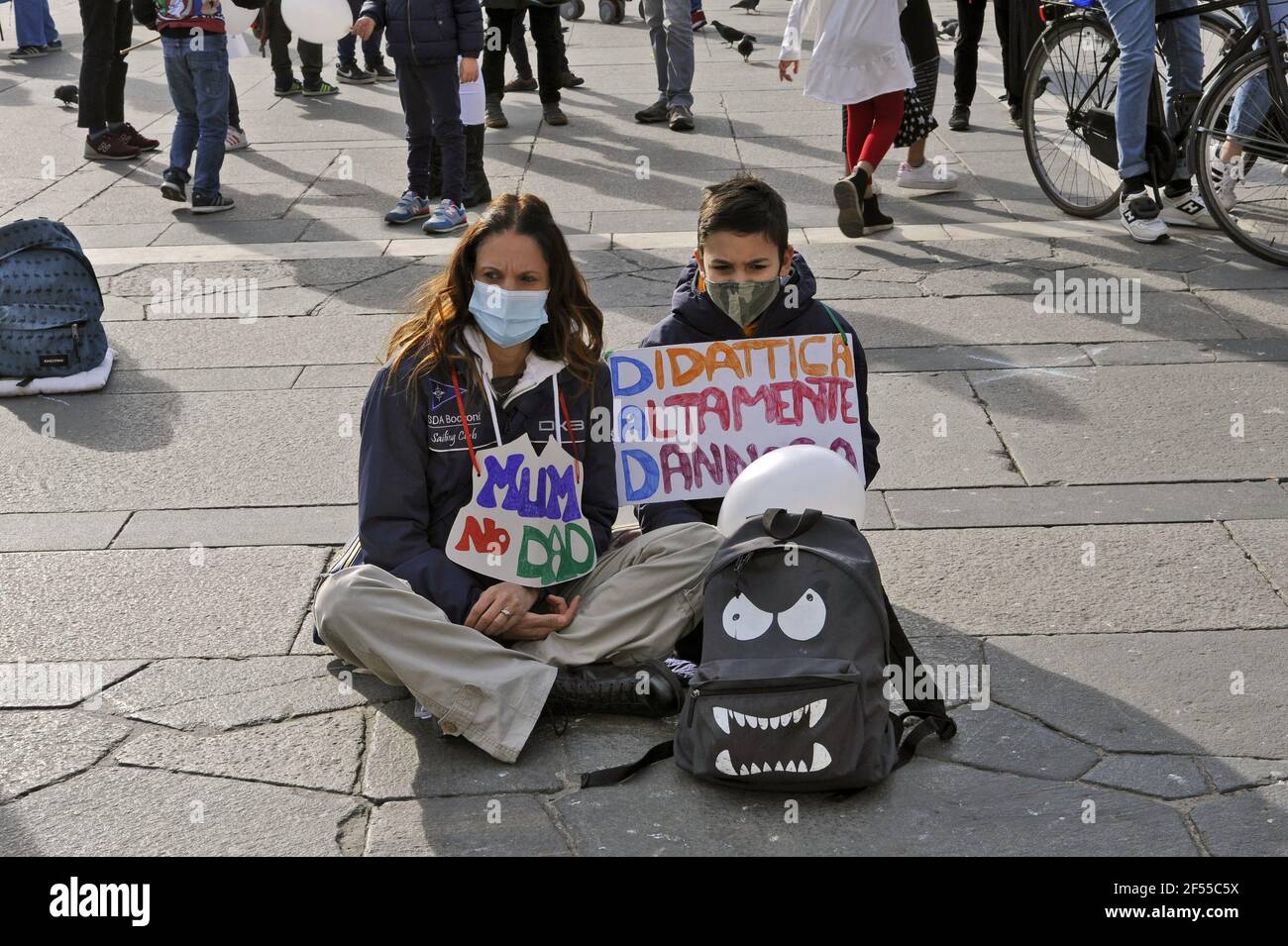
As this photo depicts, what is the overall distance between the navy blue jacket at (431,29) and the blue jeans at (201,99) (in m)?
0.97

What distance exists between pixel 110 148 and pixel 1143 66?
5976mm

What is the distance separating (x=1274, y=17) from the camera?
6562 millimetres

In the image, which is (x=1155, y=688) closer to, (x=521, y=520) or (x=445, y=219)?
(x=521, y=520)

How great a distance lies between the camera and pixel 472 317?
3.48 metres

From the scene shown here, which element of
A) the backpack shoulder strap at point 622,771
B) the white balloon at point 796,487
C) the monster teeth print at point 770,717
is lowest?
the backpack shoulder strap at point 622,771

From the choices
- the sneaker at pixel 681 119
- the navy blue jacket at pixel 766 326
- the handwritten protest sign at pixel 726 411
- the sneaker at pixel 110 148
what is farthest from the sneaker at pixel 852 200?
the sneaker at pixel 110 148

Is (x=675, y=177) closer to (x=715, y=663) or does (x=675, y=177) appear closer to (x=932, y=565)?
(x=932, y=565)

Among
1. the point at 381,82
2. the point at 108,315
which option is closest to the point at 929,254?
the point at 108,315

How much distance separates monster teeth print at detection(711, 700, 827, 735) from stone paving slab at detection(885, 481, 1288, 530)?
1485 mm

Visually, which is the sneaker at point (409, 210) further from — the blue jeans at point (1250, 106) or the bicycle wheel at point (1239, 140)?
the blue jeans at point (1250, 106)

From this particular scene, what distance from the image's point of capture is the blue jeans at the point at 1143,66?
629 centimetres

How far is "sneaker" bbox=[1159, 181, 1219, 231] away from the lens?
691cm

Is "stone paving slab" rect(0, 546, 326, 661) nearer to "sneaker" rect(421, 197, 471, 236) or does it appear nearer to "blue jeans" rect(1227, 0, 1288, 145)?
"sneaker" rect(421, 197, 471, 236)

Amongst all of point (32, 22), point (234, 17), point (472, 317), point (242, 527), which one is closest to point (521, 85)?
point (234, 17)
